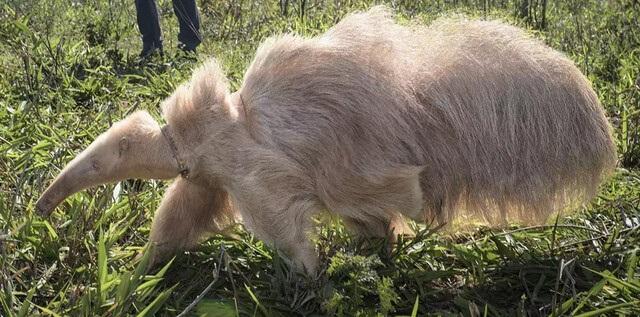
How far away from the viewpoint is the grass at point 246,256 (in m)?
3.21

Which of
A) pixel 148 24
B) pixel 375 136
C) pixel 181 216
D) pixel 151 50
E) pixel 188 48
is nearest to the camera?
pixel 375 136

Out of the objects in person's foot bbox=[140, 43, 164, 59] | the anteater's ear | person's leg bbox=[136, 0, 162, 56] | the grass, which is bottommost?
A: the grass

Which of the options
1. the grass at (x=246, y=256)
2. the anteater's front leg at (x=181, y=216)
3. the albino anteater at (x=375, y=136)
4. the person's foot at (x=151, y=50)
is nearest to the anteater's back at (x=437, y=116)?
the albino anteater at (x=375, y=136)

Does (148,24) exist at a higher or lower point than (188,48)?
higher

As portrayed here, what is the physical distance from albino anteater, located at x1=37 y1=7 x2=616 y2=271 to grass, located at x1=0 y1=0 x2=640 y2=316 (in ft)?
0.56

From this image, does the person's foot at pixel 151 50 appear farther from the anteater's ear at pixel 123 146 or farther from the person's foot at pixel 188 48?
the anteater's ear at pixel 123 146

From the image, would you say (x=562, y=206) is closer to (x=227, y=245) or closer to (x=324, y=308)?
(x=324, y=308)

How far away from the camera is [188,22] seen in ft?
21.9

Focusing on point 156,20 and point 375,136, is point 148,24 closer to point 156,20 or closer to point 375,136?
point 156,20

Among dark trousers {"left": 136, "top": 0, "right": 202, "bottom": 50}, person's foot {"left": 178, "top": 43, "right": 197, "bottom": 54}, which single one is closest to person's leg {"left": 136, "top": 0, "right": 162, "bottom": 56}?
dark trousers {"left": 136, "top": 0, "right": 202, "bottom": 50}

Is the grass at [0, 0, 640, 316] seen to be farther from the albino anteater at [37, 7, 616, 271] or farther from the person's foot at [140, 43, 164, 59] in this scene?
the person's foot at [140, 43, 164, 59]

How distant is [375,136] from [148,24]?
12.0 feet

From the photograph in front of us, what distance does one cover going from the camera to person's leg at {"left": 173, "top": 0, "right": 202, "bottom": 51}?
6.69 metres

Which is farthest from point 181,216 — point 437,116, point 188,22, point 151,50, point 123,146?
point 188,22
